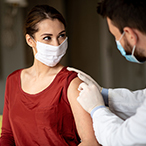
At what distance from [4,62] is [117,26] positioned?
2.96 m

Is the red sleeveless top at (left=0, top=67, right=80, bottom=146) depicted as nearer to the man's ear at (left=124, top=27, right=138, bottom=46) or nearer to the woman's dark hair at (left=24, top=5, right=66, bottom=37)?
the woman's dark hair at (left=24, top=5, right=66, bottom=37)

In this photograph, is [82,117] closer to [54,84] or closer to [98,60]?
[54,84]

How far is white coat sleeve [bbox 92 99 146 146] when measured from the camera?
3.20 ft

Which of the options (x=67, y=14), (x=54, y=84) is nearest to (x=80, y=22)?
(x=67, y=14)

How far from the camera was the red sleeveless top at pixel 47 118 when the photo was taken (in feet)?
4.61

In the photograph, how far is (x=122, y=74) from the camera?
5016mm

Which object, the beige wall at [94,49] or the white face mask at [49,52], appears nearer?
the white face mask at [49,52]

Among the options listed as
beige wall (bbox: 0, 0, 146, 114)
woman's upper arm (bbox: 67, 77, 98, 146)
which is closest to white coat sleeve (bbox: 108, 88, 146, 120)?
woman's upper arm (bbox: 67, 77, 98, 146)

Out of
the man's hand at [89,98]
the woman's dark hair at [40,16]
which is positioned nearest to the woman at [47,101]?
the woman's dark hair at [40,16]

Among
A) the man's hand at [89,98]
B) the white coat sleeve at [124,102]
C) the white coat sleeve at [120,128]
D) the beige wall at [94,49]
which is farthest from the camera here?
the beige wall at [94,49]

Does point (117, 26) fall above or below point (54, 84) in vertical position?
above

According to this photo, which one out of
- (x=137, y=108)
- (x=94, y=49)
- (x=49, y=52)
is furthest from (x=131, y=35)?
(x=94, y=49)

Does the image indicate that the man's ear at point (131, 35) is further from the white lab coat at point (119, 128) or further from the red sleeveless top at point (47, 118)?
the red sleeveless top at point (47, 118)

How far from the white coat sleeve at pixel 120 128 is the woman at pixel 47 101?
193 mm
